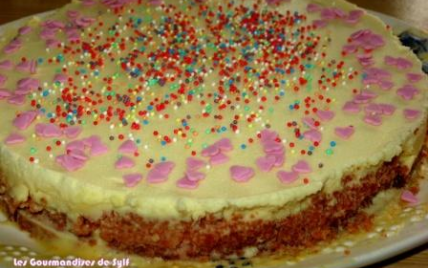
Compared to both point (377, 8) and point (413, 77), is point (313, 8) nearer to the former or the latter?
point (413, 77)

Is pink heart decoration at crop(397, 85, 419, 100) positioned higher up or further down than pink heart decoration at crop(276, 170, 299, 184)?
higher up

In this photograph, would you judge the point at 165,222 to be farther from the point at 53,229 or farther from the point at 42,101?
the point at 42,101

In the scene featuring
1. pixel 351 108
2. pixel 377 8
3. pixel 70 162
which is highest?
pixel 377 8

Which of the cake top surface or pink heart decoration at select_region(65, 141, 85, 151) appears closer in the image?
the cake top surface

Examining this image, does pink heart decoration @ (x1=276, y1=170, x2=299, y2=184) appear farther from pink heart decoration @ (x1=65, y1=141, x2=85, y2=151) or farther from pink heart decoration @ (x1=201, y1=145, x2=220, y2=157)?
pink heart decoration @ (x1=65, y1=141, x2=85, y2=151)

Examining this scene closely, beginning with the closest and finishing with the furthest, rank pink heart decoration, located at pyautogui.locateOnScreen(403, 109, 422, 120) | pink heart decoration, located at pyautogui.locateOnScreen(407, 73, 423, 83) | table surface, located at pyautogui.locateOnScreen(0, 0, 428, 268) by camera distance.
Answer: pink heart decoration, located at pyautogui.locateOnScreen(403, 109, 422, 120)
pink heart decoration, located at pyautogui.locateOnScreen(407, 73, 423, 83)
table surface, located at pyautogui.locateOnScreen(0, 0, 428, 268)

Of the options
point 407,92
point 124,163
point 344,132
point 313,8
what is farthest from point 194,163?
point 313,8

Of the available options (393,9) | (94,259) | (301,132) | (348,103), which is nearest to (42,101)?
(94,259)

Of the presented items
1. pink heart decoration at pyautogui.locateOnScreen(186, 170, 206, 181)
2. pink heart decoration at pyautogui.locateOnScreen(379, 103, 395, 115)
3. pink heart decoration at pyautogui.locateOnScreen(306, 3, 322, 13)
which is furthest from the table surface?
pink heart decoration at pyautogui.locateOnScreen(186, 170, 206, 181)

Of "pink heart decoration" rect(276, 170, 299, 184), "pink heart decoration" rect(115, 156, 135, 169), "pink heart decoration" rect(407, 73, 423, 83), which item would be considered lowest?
"pink heart decoration" rect(115, 156, 135, 169)
